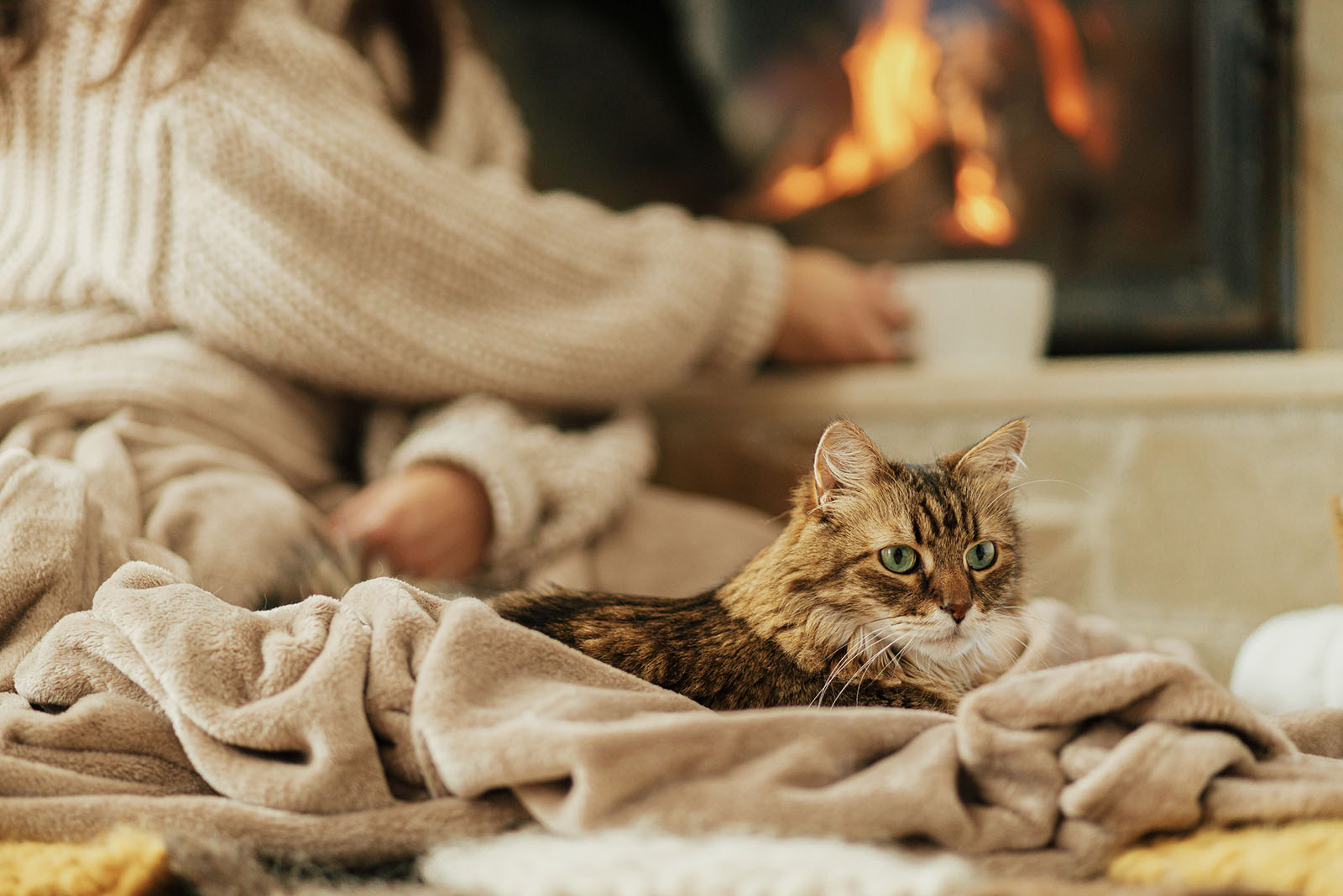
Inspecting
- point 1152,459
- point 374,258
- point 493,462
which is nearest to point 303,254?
point 374,258

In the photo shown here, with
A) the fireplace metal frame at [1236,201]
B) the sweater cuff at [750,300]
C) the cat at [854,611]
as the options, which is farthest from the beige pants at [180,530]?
the fireplace metal frame at [1236,201]

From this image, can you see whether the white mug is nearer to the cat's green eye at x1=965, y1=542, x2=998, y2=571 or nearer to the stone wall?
the stone wall

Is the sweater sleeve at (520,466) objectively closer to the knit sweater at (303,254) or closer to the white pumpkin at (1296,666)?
the knit sweater at (303,254)

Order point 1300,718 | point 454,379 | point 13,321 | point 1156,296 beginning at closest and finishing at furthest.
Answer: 1. point 1300,718
2. point 13,321
3. point 454,379
4. point 1156,296

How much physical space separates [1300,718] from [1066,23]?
1273 millimetres

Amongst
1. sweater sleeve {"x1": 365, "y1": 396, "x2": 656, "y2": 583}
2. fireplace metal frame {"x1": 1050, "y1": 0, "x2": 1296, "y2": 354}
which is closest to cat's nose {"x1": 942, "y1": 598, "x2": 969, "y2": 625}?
sweater sleeve {"x1": 365, "y1": 396, "x2": 656, "y2": 583}

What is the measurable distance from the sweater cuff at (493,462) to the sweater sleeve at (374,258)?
64mm

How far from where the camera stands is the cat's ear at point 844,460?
1.98 feet

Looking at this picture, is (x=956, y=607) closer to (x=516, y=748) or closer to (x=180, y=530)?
(x=516, y=748)

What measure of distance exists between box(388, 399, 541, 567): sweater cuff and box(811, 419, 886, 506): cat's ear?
1.53ft

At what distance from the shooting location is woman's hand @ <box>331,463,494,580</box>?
963 millimetres

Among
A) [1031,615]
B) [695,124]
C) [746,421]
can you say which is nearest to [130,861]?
[1031,615]

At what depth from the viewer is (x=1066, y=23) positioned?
61.6 inches

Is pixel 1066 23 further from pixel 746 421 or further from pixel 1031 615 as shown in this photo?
pixel 1031 615
